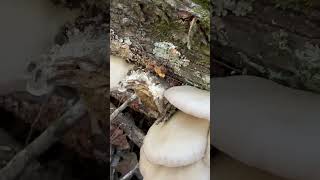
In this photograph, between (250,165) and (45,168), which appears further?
(45,168)

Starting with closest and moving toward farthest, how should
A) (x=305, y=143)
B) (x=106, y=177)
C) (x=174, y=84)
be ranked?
(x=305, y=143) < (x=174, y=84) < (x=106, y=177)

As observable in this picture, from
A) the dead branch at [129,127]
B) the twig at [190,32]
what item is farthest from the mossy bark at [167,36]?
the dead branch at [129,127]

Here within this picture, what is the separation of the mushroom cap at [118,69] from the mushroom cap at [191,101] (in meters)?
0.11

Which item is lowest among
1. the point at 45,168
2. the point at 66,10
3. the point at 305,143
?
the point at 45,168

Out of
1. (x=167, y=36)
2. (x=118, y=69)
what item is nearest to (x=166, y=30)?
(x=167, y=36)

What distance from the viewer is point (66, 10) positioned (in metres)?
0.93

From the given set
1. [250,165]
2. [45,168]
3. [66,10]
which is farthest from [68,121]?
[250,165]

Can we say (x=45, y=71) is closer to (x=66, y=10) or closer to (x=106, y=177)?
(x=66, y=10)

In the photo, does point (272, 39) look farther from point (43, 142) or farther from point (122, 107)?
point (43, 142)

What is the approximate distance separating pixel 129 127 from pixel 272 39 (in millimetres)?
327

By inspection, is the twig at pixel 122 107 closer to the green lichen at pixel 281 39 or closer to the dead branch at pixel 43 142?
the dead branch at pixel 43 142

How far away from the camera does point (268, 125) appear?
0.78m

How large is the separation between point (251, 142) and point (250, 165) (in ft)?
0.20

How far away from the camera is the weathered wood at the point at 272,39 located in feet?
2.60
